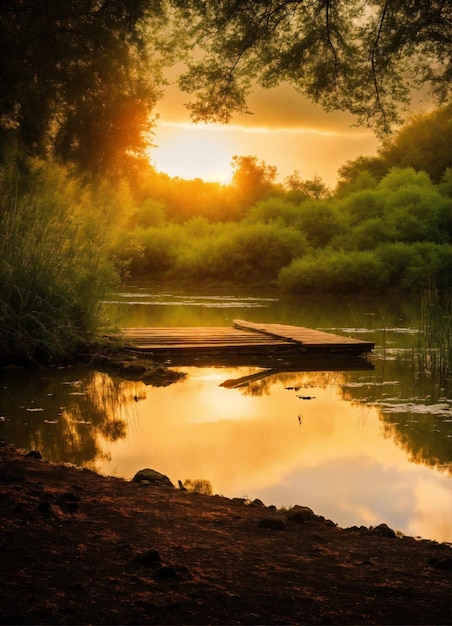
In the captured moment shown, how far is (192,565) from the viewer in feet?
10.2

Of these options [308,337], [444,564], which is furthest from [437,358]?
[444,564]

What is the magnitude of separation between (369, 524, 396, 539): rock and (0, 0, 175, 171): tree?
413 centimetres

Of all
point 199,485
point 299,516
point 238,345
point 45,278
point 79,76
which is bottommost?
point 199,485

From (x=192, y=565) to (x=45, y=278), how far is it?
7.10 m

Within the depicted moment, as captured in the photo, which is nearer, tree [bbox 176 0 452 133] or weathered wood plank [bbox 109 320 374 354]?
tree [bbox 176 0 452 133]

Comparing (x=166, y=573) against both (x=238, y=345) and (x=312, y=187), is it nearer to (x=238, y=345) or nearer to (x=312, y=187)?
(x=238, y=345)

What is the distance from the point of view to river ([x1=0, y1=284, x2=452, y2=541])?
5125 mm

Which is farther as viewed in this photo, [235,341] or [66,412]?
[235,341]

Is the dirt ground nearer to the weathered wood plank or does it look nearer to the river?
the river

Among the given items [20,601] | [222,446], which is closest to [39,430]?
[222,446]

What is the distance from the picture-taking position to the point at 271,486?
5223mm

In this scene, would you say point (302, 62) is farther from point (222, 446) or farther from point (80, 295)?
point (80, 295)

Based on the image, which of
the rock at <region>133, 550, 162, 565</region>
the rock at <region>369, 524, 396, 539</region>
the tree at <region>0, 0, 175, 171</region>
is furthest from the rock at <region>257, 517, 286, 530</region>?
the tree at <region>0, 0, 175, 171</region>

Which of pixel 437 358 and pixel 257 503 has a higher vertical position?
pixel 437 358
